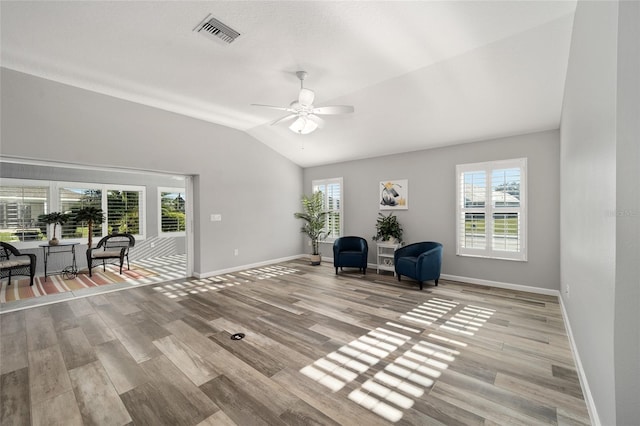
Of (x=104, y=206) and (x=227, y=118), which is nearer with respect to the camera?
(x=227, y=118)

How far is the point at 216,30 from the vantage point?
2928mm

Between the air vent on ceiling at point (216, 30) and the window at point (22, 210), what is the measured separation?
22.1 ft

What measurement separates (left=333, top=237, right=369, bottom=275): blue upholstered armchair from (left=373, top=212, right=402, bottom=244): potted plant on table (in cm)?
46

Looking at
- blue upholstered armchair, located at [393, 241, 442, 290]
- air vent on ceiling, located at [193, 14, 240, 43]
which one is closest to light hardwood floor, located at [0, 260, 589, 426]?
blue upholstered armchair, located at [393, 241, 442, 290]

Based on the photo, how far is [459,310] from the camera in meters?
4.00

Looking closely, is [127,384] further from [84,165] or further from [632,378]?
[84,165]

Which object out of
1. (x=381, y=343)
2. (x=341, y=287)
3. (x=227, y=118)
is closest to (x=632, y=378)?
(x=381, y=343)

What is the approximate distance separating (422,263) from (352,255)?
1.71 metres

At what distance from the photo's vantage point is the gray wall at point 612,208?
128 centimetres

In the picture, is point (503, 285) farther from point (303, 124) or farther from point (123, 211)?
point (123, 211)

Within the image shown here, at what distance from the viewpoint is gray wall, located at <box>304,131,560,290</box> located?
182 inches

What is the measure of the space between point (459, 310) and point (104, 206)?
9113 mm

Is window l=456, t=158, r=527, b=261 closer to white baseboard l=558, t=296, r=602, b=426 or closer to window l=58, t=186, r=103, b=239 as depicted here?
white baseboard l=558, t=296, r=602, b=426

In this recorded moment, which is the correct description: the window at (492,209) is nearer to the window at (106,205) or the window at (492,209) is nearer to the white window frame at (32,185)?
A: the window at (106,205)
